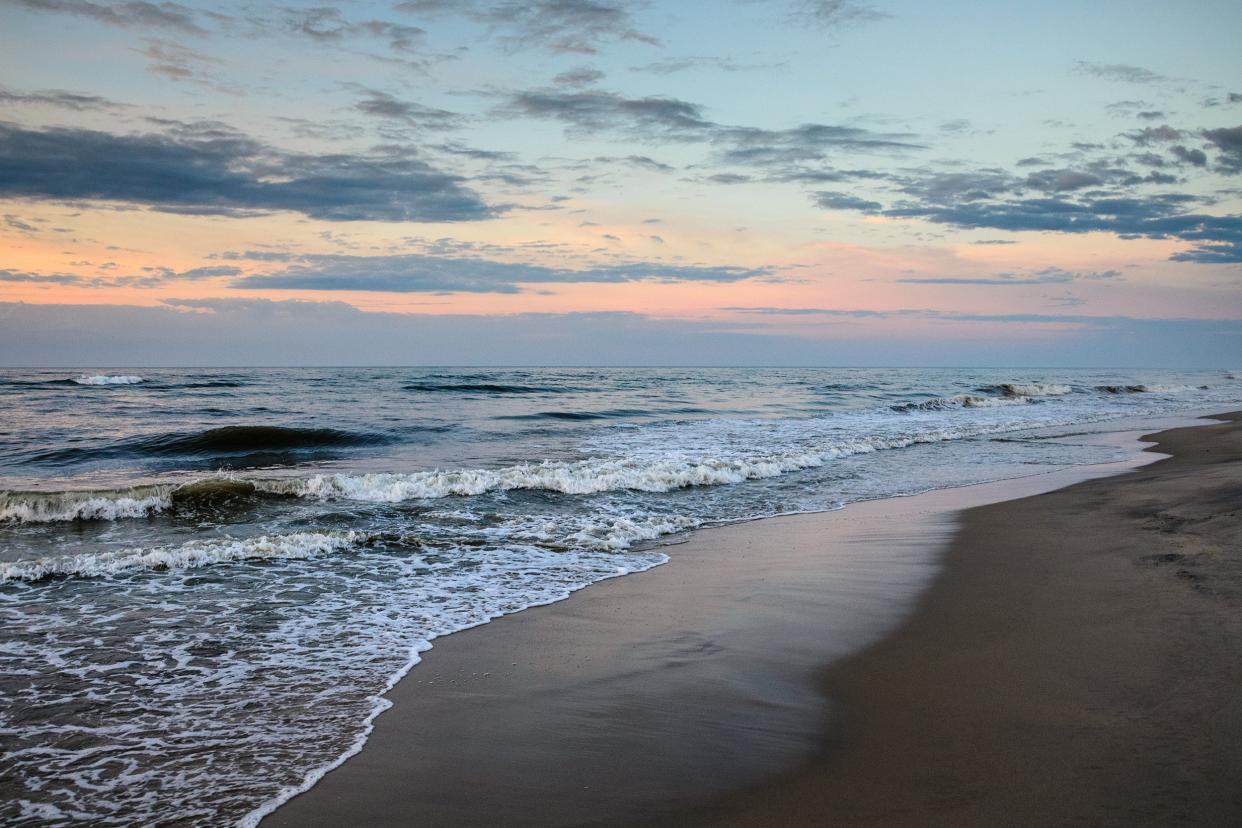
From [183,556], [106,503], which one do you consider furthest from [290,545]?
[106,503]

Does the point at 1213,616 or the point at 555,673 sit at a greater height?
the point at 1213,616

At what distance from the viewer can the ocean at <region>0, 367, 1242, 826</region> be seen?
380 cm

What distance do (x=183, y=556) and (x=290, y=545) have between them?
102 centimetres

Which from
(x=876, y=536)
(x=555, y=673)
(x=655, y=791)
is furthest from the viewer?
(x=876, y=536)

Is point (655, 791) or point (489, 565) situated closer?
point (655, 791)

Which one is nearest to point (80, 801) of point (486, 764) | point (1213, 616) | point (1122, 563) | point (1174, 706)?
point (486, 764)

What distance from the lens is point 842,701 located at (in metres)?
4.16

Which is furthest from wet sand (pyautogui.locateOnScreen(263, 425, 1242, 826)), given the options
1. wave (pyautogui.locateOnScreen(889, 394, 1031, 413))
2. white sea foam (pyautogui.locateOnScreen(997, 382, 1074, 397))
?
white sea foam (pyautogui.locateOnScreen(997, 382, 1074, 397))

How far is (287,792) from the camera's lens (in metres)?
3.31

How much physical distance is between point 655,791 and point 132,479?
13.2 meters

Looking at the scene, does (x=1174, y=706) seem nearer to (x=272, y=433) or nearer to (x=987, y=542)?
(x=987, y=542)

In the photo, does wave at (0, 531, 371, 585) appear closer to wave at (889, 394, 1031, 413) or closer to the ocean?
the ocean

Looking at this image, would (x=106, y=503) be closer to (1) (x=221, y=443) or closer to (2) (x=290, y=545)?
(2) (x=290, y=545)

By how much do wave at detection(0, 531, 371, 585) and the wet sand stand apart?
3395mm
